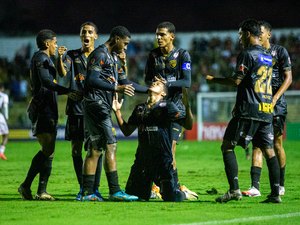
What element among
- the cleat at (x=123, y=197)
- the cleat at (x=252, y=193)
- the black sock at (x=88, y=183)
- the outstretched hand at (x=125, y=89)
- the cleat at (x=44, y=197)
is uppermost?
the outstretched hand at (x=125, y=89)

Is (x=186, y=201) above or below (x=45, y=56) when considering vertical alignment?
below

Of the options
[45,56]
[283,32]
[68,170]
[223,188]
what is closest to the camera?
[45,56]

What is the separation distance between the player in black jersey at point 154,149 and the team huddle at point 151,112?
0.01m

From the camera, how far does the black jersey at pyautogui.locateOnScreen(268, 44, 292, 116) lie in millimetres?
11539

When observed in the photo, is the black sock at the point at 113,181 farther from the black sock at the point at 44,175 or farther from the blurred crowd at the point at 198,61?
the blurred crowd at the point at 198,61

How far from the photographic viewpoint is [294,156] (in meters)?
21.1

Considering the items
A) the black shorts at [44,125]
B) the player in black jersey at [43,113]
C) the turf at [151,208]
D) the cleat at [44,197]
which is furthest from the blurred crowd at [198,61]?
the cleat at [44,197]

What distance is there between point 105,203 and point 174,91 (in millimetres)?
2048

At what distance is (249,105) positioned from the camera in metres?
10.1

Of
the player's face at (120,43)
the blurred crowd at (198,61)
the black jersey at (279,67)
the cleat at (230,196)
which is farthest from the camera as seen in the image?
the blurred crowd at (198,61)

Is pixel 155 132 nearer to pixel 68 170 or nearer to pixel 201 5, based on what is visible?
pixel 68 170

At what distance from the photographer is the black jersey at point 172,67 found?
10992mm

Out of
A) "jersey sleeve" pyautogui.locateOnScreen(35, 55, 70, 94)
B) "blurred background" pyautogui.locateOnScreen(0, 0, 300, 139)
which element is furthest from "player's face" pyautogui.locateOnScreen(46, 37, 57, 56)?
"blurred background" pyautogui.locateOnScreen(0, 0, 300, 139)

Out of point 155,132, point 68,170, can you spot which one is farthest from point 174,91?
point 68,170
